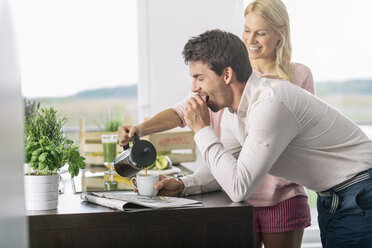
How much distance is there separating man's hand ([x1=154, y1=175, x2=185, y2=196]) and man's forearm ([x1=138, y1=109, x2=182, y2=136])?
351mm

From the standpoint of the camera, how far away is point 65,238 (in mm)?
1298

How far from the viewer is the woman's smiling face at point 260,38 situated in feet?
7.30

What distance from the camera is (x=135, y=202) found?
1.35 metres

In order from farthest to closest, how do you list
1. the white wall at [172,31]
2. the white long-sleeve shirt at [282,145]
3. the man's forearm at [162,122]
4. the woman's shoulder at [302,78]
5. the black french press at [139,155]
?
the white wall at [172,31] < the woman's shoulder at [302,78] < the man's forearm at [162,122] < the black french press at [139,155] < the white long-sleeve shirt at [282,145]

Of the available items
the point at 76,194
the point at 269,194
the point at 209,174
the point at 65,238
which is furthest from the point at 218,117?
the point at 65,238

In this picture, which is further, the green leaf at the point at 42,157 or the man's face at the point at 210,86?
the man's face at the point at 210,86

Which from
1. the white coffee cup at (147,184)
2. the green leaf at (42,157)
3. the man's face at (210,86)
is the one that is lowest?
the white coffee cup at (147,184)

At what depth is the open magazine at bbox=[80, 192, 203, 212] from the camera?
134 centimetres

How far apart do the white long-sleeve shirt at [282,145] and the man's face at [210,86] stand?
0.25ft

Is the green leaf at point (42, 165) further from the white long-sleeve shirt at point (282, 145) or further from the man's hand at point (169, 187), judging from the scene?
the white long-sleeve shirt at point (282, 145)

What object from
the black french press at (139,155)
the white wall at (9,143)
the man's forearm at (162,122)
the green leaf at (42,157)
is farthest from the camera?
the man's forearm at (162,122)

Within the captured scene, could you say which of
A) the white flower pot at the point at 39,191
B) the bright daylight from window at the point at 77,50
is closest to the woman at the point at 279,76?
the white flower pot at the point at 39,191

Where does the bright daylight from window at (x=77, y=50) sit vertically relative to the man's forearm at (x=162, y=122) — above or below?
above

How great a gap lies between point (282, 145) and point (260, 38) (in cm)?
90
